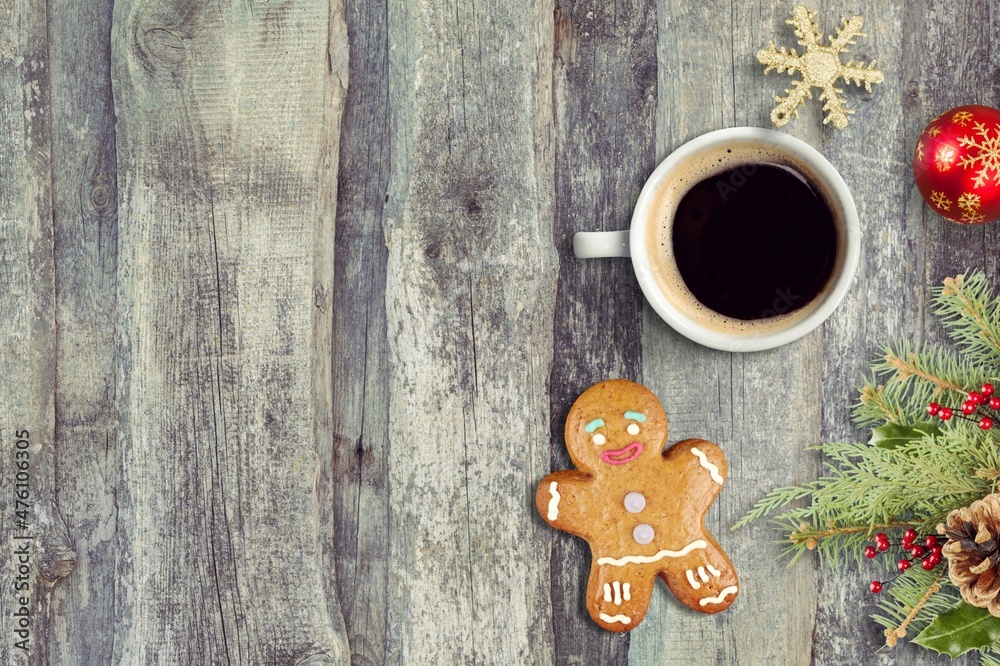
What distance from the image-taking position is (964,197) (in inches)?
30.0

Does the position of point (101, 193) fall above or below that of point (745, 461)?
above

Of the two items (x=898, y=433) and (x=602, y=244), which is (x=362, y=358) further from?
(x=898, y=433)

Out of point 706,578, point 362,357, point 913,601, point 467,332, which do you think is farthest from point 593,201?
point 913,601

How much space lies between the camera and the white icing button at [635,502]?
2.74ft

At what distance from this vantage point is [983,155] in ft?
2.45

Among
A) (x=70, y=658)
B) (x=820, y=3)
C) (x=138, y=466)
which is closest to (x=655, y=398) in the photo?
(x=820, y=3)

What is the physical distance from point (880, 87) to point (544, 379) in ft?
1.57

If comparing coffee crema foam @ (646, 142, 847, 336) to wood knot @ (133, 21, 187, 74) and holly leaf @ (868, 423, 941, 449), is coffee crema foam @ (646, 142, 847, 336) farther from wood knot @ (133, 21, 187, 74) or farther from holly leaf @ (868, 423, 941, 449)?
wood knot @ (133, 21, 187, 74)

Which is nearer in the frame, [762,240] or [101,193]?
[762,240]

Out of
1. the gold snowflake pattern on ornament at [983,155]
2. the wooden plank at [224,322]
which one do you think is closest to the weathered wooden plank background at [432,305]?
the wooden plank at [224,322]

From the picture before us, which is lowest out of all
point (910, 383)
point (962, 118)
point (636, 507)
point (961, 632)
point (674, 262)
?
point (961, 632)

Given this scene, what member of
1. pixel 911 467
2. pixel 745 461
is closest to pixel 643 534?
pixel 745 461

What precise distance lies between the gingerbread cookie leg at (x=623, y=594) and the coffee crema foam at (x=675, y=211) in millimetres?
271

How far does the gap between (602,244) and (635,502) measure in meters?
0.27
